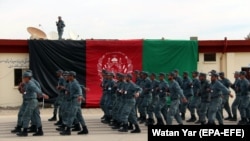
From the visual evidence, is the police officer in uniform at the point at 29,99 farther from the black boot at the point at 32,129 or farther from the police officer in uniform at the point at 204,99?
the police officer in uniform at the point at 204,99

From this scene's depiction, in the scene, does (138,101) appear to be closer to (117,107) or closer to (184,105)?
(117,107)

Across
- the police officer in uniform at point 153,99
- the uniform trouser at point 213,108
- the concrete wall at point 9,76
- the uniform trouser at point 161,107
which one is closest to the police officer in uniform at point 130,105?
the uniform trouser at point 161,107

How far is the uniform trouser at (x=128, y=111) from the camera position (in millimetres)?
14367

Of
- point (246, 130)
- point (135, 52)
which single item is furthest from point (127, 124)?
point (135, 52)

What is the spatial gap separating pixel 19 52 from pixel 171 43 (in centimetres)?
763

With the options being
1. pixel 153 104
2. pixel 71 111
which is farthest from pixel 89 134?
Answer: pixel 153 104

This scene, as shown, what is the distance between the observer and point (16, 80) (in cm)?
2395

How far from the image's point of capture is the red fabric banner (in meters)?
23.7

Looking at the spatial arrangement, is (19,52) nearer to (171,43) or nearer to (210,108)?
(171,43)

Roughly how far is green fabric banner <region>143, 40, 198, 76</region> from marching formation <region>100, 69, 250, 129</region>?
5685 mm

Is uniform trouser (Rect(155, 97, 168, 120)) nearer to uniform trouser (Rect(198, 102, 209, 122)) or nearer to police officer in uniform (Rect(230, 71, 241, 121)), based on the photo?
uniform trouser (Rect(198, 102, 209, 122))

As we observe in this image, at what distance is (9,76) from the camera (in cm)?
2370

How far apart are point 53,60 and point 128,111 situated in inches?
388

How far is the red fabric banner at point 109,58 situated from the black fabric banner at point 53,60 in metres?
0.35
